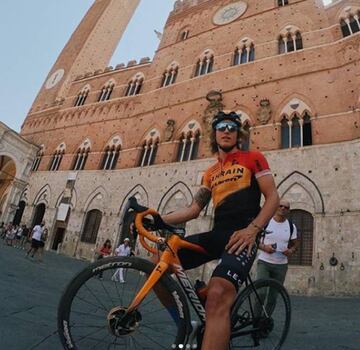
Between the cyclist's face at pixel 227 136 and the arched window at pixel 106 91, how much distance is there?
19.8m

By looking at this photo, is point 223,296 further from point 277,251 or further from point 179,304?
point 277,251

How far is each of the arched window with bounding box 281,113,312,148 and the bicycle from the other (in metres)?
10.4

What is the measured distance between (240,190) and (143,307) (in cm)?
111

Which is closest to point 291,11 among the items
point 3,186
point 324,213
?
point 324,213

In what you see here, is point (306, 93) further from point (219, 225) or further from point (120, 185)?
point (219, 225)

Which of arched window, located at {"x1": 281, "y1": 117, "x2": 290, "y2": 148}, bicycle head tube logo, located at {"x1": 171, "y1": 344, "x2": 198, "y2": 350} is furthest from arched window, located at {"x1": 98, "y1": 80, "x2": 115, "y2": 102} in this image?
bicycle head tube logo, located at {"x1": 171, "y1": 344, "x2": 198, "y2": 350}

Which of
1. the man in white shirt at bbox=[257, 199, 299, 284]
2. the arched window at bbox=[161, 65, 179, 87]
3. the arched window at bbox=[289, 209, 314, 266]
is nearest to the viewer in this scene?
the man in white shirt at bbox=[257, 199, 299, 284]

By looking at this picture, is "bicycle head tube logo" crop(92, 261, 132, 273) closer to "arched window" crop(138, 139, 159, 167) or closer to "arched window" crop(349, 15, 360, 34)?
"arched window" crop(138, 139, 159, 167)

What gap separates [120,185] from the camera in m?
15.6

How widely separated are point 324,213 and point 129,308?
956 cm

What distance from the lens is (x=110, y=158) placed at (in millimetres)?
17469

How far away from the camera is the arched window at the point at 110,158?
17.1 metres

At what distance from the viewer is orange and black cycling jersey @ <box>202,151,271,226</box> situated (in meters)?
2.04

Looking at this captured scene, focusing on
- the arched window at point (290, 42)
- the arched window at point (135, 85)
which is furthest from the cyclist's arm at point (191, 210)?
the arched window at point (135, 85)
